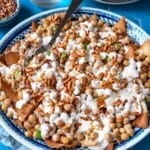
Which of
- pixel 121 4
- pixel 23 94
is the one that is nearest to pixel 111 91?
pixel 23 94

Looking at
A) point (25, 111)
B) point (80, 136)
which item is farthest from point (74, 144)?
point (25, 111)

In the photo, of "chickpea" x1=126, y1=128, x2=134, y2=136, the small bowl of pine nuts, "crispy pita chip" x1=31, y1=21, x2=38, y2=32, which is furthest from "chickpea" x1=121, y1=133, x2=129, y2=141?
the small bowl of pine nuts

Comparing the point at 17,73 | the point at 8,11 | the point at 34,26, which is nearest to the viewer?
the point at 17,73

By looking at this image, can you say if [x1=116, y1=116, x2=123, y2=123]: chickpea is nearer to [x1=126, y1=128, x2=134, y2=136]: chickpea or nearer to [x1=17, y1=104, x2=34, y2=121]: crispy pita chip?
[x1=126, y1=128, x2=134, y2=136]: chickpea

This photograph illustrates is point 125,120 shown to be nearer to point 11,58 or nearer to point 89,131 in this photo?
point 89,131

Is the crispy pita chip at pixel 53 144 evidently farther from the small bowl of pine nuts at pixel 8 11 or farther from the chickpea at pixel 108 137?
the small bowl of pine nuts at pixel 8 11

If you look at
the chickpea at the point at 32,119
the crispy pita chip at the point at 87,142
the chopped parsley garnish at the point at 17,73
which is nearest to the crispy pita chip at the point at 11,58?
the chopped parsley garnish at the point at 17,73
